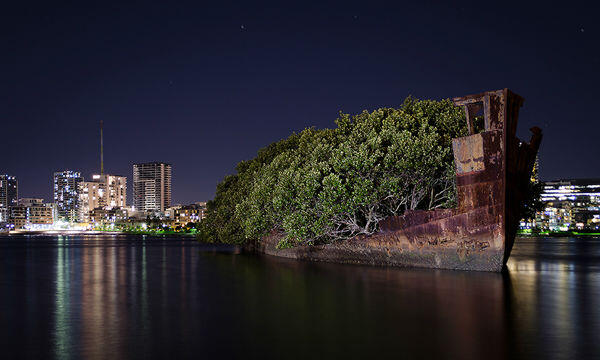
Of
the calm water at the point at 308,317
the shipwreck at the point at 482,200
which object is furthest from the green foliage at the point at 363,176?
the calm water at the point at 308,317

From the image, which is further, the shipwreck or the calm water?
the shipwreck

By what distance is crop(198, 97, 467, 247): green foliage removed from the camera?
108 feet

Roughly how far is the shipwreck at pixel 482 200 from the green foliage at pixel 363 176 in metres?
3.52

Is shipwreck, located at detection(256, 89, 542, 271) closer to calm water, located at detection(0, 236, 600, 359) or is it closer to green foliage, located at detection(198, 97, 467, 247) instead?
calm water, located at detection(0, 236, 600, 359)

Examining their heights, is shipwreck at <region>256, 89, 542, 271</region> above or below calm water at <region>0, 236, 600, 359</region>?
above

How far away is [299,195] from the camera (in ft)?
117

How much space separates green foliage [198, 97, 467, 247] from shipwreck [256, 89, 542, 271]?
11.6 feet

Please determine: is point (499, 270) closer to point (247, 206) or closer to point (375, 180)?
point (375, 180)

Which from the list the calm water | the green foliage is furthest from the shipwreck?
the green foliage

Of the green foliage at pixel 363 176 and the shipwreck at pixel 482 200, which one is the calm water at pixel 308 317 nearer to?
the shipwreck at pixel 482 200

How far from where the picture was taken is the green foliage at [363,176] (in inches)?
1292

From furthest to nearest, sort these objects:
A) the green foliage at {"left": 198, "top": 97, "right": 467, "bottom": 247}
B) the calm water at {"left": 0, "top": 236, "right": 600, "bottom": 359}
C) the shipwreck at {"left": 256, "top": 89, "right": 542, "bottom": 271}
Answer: the green foliage at {"left": 198, "top": 97, "right": 467, "bottom": 247}, the shipwreck at {"left": 256, "top": 89, "right": 542, "bottom": 271}, the calm water at {"left": 0, "top": 236, "right": 600, "bottom": 359}

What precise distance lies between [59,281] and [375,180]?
19259 mm

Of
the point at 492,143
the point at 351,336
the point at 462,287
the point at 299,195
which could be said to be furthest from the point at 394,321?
the point at 299,195
